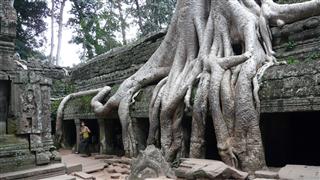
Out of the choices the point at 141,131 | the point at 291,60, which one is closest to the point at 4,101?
the point at 141,131

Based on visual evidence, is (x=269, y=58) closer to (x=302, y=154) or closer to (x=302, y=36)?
(x=302, y=36)

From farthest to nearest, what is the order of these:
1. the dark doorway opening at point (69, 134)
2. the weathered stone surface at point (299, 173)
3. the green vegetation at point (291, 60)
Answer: the dark doorway opening at point (69, 134)
the green vegetation at point (291, 60)
the weathered stone surface at point (299, 173)

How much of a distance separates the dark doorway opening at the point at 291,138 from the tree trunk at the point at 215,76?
103 centimetres

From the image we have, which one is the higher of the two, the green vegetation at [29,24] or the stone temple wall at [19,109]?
the green vegetation at [29,24]

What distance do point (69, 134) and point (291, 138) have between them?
755 centimetres

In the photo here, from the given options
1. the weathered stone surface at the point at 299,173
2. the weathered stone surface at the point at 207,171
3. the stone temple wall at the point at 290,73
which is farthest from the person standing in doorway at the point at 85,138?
the weathered stone surface at the point at 299,173

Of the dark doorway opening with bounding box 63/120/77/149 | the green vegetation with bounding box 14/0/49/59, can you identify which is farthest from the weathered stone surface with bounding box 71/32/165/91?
the green vegetation with bounding box 14/0/49/59

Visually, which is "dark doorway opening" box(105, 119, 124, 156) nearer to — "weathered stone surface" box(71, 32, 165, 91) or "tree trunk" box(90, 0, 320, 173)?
"tree trunk" box(90, 0, 320, 173)

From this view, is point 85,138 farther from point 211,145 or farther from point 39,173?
point 39,173

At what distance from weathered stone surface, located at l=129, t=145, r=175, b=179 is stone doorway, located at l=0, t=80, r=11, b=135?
2123 millimetres

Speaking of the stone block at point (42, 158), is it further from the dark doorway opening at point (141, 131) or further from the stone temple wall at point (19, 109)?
the dark doorway opening at point (141, 131)

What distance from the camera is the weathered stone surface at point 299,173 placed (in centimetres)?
347

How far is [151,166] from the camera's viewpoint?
4.68m

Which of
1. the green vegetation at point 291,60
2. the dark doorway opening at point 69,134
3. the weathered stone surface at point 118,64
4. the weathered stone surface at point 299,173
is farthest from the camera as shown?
the dark doorway opening at point 69,134
